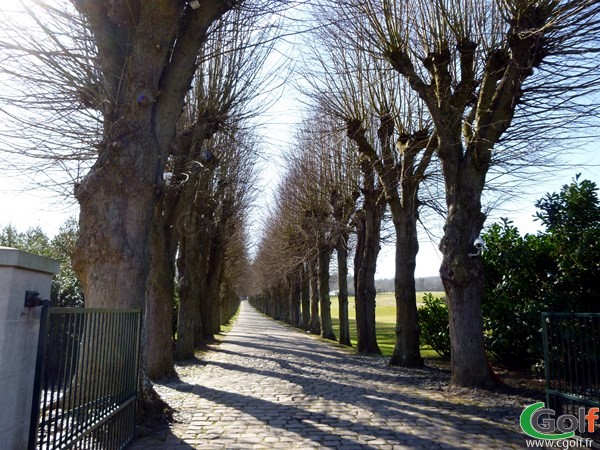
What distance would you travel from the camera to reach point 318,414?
7.88 m

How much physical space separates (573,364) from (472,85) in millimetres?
6131

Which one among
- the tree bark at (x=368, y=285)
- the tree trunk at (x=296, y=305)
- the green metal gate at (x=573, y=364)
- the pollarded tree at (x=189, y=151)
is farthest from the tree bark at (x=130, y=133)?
the tree trunk at (x=296, y=305)

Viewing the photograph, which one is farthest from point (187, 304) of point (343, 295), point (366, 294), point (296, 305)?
point (296, 305)

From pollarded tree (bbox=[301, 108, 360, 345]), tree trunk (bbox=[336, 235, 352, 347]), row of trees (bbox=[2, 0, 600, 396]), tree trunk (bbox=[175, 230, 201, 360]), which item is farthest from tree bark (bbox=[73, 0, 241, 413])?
tree trunk (bbox=[336, 235, 352, 347])

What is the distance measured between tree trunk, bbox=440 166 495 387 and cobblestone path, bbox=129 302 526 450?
0.76 metres

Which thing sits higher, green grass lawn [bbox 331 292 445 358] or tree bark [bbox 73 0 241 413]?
tree bark [bbox 73 0 241 413]

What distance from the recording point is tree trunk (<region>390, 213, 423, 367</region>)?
13.5 meters

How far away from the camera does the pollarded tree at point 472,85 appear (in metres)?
8.84

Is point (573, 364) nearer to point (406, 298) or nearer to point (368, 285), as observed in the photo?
point (406, 298)

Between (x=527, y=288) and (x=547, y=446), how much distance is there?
644 centimetres

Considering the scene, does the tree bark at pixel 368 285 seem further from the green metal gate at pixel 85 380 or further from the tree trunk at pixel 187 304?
the green metal gate at pixel 85 380

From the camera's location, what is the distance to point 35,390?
11.8 feet

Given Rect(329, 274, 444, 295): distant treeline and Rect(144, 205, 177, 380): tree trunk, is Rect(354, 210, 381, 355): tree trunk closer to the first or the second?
Rect(144, 205, 177, 380): tree trunk

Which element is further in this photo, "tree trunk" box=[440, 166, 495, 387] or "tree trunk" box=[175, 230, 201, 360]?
"tree trunk" box=[175, 230, 201, 360]
